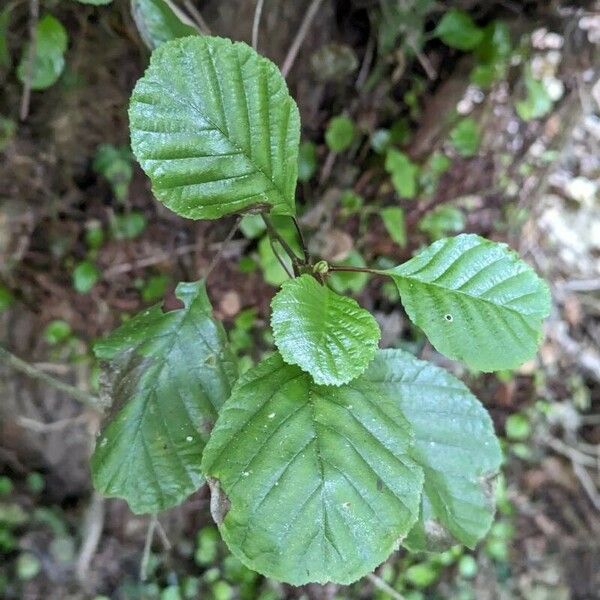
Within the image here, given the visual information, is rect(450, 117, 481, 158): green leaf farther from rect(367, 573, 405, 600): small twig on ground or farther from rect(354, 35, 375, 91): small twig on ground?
rect(367, 573, 405, 600): small twig on ground

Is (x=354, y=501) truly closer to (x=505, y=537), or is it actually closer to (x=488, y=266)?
(x=488, y=266)

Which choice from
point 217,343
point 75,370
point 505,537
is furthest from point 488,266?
point 505,537

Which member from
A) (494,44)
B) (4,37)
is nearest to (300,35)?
(494,44)

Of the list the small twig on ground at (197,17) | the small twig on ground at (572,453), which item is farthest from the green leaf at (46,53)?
the small twig on ground at (572,453)

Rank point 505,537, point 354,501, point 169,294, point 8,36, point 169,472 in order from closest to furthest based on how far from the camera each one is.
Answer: point 354,501 < point 169,472 < point 8,36 < point 169,294 < point 505,537

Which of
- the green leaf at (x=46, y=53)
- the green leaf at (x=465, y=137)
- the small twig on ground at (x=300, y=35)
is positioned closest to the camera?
the green leaf at (x=46, y=53)

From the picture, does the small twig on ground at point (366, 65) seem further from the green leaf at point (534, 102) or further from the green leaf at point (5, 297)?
the green leaf at point (5, 297)

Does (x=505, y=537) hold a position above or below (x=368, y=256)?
below
